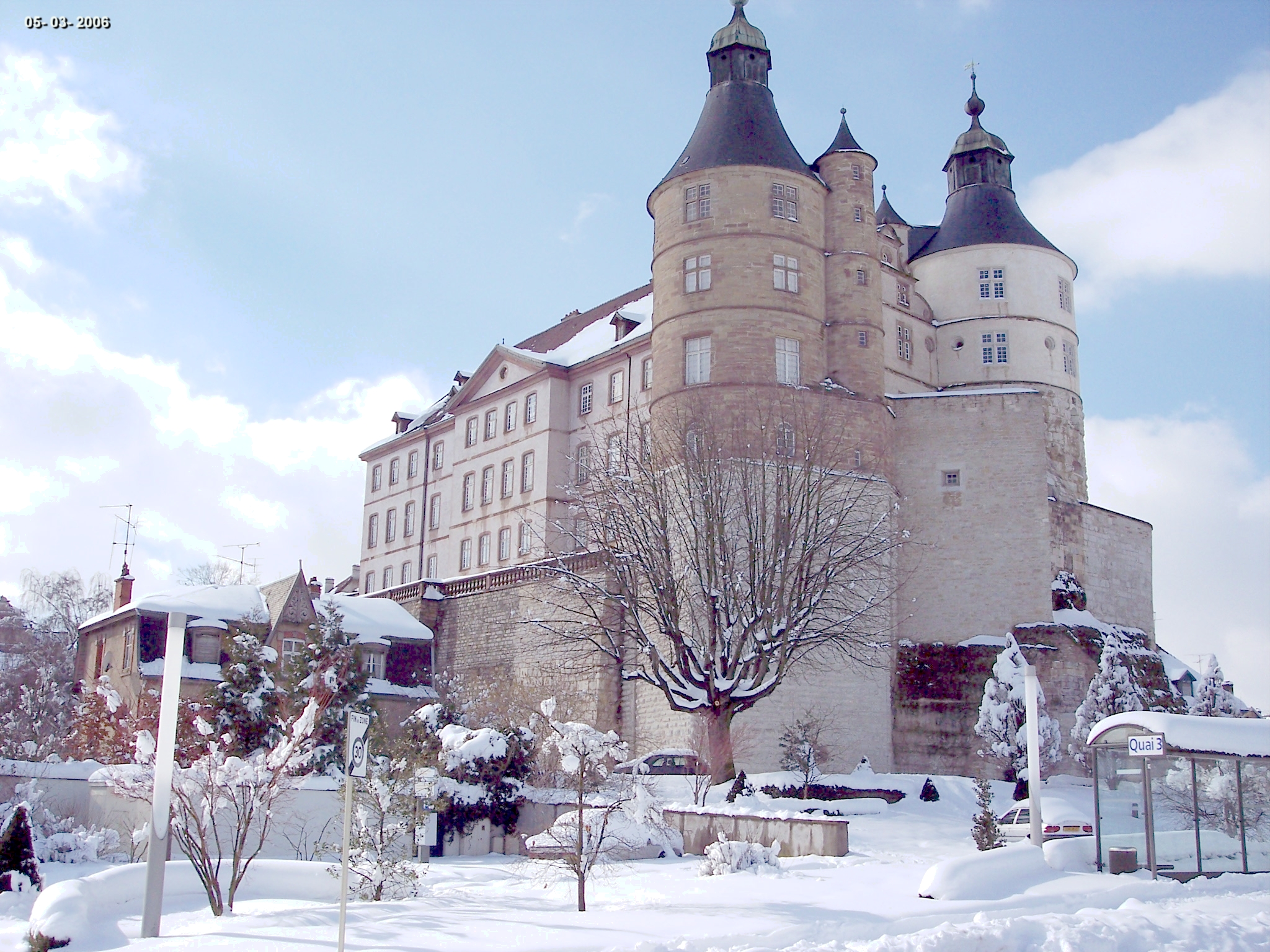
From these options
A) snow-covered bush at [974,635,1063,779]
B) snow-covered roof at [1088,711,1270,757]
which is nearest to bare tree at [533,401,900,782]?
snow-covered bush at [974,635,1063,779]

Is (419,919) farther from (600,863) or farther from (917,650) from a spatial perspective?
(917,650)

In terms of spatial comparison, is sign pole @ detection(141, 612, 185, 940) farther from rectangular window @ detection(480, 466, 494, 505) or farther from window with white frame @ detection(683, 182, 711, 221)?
rectangular window @ detection(480, 466, 494, 505)

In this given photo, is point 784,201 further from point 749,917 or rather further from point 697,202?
point 749,917

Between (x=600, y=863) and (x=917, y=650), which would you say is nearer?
(x=600, y=863)

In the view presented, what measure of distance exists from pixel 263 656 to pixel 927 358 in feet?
81.2

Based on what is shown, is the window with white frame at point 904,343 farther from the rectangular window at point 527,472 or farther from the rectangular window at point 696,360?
the rectangular window at point 527,472

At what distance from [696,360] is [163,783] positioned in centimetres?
2538

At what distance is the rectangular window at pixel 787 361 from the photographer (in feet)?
120

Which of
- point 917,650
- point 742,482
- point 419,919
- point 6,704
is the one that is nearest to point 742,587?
point 742,482

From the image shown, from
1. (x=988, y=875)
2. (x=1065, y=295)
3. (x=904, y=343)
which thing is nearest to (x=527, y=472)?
(x=904, y=343)

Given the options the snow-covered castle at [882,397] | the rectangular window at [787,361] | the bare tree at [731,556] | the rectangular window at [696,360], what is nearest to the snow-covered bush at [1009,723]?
the snow-covered castle at [882,397]

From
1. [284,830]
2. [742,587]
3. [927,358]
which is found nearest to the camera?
[284,830]

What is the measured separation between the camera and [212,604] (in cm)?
4019

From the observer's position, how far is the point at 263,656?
30375mm
